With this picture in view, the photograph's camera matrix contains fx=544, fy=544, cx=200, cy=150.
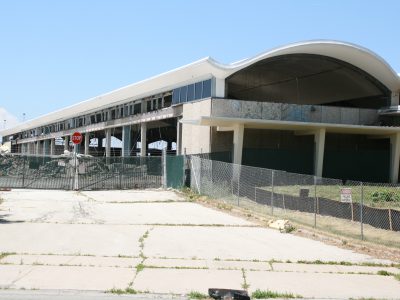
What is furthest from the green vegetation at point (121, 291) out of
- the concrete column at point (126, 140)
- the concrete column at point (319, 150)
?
the concrete column at point (126, 140)

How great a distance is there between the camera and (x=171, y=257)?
421 inches

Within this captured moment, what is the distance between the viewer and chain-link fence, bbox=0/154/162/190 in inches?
1187

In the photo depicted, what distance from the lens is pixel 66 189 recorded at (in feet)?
97.1

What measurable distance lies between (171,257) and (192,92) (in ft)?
83.0

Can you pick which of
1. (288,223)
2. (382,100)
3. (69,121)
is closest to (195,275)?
(288,223)

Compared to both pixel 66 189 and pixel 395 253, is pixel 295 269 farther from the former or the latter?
pixel 66 189

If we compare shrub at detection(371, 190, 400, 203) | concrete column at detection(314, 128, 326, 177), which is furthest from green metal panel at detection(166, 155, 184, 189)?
shrub at detection(371, 190, 400, 203)

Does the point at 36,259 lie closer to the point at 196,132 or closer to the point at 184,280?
the point at 184,280

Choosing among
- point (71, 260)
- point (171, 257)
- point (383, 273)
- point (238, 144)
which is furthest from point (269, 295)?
point (238, 144)

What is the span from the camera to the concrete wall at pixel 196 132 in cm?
3311

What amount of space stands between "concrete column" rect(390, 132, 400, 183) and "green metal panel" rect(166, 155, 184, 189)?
1488 cm

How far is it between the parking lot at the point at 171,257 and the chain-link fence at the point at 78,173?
1212cm

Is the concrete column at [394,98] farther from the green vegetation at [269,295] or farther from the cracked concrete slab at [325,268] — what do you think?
the green vegetation at [269,295]

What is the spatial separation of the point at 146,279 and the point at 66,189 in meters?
21.9
